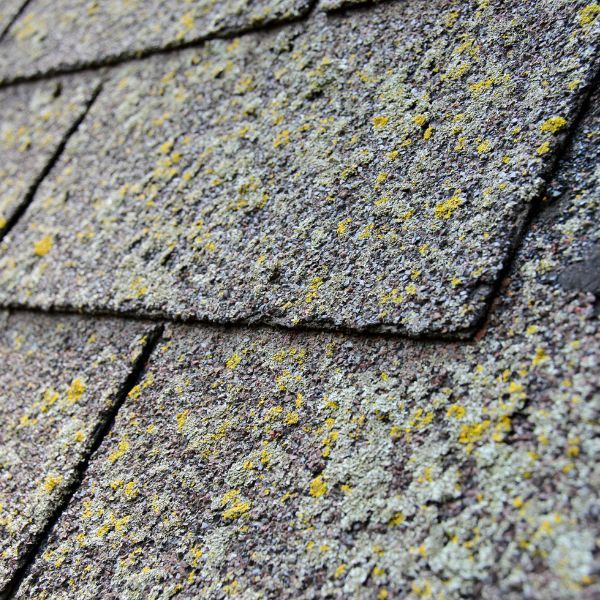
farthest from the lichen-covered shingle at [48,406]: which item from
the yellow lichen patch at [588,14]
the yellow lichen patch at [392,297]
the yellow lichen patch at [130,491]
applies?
the yellow lichen patch at [588,14]

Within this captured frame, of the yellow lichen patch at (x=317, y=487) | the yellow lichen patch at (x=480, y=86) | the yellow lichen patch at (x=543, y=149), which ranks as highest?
the yellow lichen patch at (x=480, y=86)

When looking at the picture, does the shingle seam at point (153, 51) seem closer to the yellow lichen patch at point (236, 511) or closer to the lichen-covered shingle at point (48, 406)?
the lichen-covered shingle at point (48, 406)

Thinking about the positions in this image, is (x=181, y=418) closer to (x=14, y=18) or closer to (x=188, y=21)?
(x=188, y=21)

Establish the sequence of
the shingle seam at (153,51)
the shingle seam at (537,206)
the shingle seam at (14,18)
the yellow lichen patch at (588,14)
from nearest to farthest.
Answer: the shingle seam at (537,206), the yellow lichen patch at (588,14), the shingle seam at (153,51), the shingle seam at (14,18)

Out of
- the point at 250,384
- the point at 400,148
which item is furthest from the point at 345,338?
the point at 400,148

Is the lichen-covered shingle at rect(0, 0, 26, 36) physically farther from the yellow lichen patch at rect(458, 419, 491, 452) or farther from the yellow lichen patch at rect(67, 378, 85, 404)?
the yellow lichen patch at rect(458, 419, 491, 452)

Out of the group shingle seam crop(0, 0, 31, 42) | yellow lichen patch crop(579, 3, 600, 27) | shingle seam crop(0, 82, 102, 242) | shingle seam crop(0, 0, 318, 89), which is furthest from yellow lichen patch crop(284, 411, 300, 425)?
shingle seam crop(0, 0, 31, 42)

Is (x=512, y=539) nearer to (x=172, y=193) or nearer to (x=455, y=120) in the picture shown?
(x=455, y=120)
